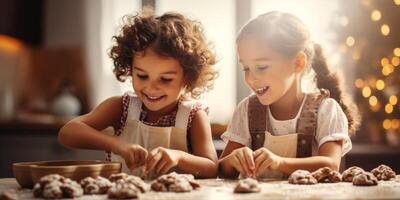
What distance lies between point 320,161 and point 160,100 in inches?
15.7

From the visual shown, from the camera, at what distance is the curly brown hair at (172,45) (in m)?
1.50

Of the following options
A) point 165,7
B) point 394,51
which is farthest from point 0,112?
point 394,51

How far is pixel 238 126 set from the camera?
155cm

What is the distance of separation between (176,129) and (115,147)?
24 cm

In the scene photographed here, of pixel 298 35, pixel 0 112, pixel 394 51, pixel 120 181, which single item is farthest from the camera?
pixel 0 112

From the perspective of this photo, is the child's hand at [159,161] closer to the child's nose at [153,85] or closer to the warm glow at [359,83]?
the child's nose at [153,85]

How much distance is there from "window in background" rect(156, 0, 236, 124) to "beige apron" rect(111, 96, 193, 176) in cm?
150

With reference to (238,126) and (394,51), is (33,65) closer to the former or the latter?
(394,51)

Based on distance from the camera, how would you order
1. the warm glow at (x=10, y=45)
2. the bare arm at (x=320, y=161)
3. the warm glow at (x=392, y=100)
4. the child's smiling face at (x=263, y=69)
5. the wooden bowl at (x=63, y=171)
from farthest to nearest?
the warm glow at (x=10, y=45) < the warm glow at (x=392, y=100) < the child's smiling face at (x=263, y=69) < the bare arm at (x=320, y=161) < the wooden bowl at (x=63, y=171)

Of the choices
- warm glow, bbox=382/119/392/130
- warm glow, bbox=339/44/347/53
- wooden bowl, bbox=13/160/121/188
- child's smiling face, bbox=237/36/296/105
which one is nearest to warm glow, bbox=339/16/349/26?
warm glow, bbox=339/44/347/53

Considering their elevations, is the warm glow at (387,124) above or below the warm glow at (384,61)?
below

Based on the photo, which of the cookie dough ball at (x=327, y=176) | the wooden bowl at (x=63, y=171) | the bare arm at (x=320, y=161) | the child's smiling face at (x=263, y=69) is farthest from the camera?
the child's smiling face at (x=263, y=69)

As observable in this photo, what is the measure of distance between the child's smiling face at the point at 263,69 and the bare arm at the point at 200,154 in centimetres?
17

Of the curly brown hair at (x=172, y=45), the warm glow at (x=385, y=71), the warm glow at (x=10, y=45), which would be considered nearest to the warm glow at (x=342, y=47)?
the warm glow at (x=385, y=71)
